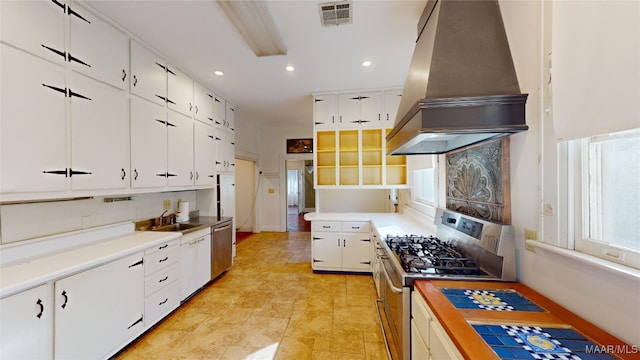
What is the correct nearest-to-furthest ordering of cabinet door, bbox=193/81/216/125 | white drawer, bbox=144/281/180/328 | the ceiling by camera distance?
the ceiling < white drawer, bbox=144/281/180/328 < cabinet door, bbox=193/81/216/125

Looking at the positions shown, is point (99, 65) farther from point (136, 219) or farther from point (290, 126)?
point (290, 126)

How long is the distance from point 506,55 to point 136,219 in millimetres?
3836

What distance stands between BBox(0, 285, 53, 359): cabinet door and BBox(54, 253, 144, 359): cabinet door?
0.05 m

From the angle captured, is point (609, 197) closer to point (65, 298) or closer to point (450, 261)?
point (450, 261)

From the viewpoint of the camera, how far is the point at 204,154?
3.49 m

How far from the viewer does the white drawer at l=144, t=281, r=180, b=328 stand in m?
2.23

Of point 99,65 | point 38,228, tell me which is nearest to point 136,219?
point 38,228

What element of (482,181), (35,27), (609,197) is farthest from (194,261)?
(609,197)

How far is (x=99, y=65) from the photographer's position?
6.61 ft

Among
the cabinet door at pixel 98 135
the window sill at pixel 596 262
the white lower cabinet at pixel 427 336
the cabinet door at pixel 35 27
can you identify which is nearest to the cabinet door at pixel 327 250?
the white lower cabinet at pixel 427 336

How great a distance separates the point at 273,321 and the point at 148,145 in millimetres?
2347

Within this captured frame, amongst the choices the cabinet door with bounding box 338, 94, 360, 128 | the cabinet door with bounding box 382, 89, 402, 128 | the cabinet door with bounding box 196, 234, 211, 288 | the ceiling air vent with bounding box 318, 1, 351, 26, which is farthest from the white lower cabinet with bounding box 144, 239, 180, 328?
the cabinet door with bounding box 382, 89, 402, 128

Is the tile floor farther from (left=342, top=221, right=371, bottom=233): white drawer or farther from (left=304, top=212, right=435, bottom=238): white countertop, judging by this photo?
(left=304, top=212, right=435, bottom=238): white countertop

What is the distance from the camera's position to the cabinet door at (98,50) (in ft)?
6.07
